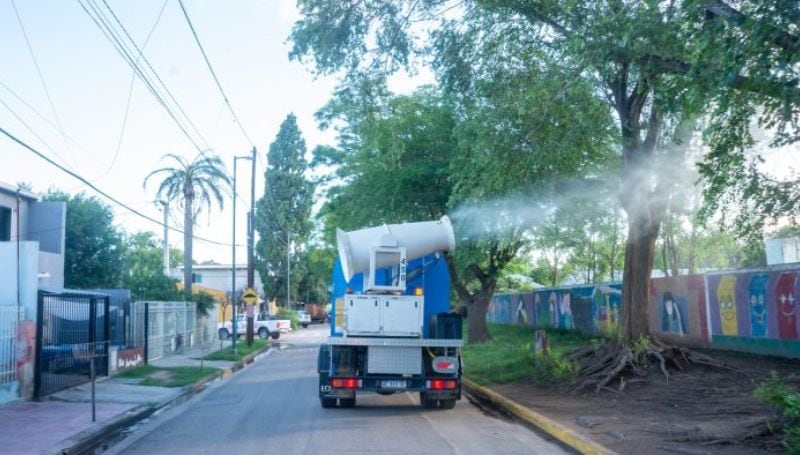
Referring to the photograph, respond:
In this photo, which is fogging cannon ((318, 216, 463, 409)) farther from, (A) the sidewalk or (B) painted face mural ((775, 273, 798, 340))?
(B) painted face mural ((775, 273, 798, 340))

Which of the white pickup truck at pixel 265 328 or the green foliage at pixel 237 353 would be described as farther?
the white pickup truck at pixel 265 328

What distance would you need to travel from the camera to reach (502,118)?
13.8m

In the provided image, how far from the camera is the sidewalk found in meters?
11.4

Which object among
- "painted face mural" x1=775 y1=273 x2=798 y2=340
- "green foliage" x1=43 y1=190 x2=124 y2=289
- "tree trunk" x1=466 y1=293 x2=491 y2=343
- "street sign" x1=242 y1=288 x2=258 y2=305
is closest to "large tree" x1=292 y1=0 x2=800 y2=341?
"painted face mural" x1=775 y1=273 x2=798 y2=340

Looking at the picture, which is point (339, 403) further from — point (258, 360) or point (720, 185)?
point (258, 360)

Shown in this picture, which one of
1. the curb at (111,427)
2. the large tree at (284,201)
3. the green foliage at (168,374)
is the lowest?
the curb at (111,427)

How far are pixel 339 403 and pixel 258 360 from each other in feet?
57.4

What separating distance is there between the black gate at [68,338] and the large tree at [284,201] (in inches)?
1713

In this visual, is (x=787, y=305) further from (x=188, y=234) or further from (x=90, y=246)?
(x=90, y=246)

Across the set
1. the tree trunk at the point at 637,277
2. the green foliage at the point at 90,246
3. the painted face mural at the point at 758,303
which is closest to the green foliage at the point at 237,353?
the green foliage at the point at 90,246

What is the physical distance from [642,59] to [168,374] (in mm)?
16782

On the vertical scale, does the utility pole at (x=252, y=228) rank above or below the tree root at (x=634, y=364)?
above

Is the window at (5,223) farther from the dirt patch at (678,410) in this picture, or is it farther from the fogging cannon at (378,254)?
the dirt patch at (678,410)

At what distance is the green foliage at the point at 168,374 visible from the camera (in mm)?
20608
